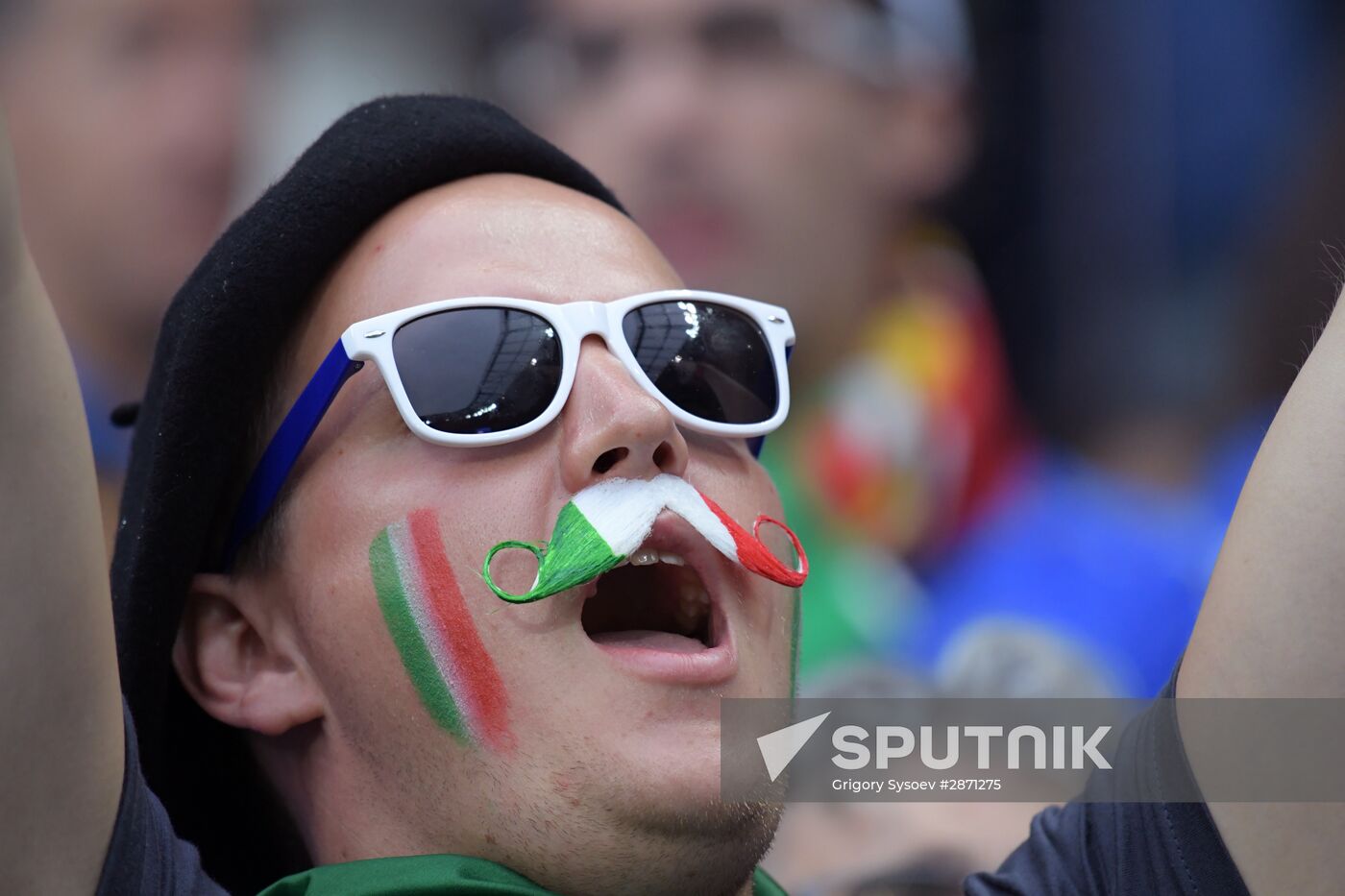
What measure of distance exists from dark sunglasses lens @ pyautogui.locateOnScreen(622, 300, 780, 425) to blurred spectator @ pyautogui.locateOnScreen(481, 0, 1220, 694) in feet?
6.26

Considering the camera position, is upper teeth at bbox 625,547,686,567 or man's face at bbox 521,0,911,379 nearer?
upper teeth at bbox 625,547,686,567

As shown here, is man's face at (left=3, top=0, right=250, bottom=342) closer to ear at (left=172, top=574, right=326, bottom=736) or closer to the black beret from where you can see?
the black beret

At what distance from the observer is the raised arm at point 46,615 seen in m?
1.47

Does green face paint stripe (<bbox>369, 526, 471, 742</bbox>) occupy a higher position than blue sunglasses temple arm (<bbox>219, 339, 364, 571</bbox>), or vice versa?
blue sunglasses temple arm (<bbox>219, 339, 364, 571</bbox>)

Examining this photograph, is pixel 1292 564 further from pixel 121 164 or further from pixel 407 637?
pixel 121 164

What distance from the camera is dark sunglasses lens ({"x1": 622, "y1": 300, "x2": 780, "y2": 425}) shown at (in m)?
2.07

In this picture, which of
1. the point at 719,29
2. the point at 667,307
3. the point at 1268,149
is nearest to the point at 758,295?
the point at 719,29

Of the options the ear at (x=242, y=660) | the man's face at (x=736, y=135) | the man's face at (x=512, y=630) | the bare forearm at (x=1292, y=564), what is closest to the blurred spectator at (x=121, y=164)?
the man's face at (x=736, y=135)

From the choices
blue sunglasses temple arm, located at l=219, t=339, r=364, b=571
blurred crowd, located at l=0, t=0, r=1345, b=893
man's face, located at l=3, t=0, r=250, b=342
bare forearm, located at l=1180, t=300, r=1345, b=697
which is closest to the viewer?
bare forearm, located at l=1180, t=300, r=1345, b=697

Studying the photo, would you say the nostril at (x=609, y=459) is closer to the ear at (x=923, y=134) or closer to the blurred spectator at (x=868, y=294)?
the blurred spectator at (x=868, y=294)

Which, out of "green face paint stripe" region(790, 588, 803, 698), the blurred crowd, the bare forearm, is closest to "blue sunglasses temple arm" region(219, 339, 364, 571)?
"green face paint stripe" region(790, 588, 803, 698)

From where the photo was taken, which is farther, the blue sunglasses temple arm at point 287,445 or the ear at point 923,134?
the ear at point 923,134

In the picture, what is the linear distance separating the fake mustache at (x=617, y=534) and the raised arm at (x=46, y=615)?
1.70ft

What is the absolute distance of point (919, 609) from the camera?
414 centimetres
